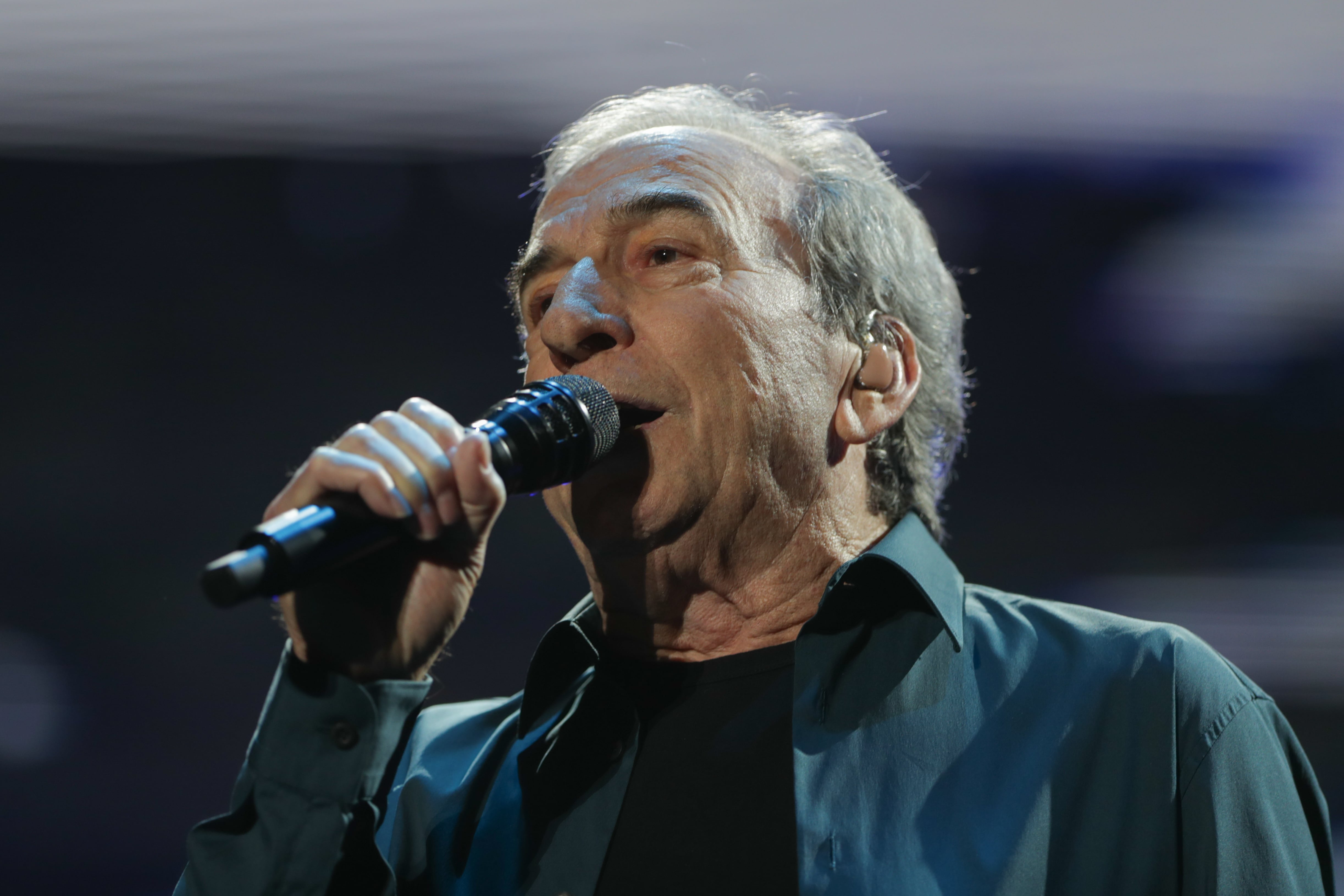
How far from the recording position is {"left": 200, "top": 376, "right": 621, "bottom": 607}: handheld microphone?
2.74 ft

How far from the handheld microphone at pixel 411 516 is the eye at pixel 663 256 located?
1.25 feet

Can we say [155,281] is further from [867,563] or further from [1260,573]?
[1260,573]

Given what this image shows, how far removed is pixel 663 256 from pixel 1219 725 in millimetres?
1112

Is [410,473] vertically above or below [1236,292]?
below

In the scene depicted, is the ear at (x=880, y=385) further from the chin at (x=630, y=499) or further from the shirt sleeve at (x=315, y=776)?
the shirt sleeve at (x=315, y=776)

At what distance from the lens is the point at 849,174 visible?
1930mm

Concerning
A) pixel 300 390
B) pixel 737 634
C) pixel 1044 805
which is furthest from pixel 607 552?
pixel 300 390

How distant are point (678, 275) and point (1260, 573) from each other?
222 centimetres

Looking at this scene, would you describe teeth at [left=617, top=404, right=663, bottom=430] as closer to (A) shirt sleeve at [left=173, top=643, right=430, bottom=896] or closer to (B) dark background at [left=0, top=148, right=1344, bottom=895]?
(A) shirt sleeve at [left=173, top=643, right=430, bottom=896]

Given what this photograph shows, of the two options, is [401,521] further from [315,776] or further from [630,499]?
[630,499]

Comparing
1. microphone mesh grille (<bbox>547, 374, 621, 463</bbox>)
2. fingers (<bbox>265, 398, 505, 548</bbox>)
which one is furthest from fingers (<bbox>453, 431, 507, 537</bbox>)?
microphone mesh grille (<bbox>547, 374, 621, 463</bbox>)

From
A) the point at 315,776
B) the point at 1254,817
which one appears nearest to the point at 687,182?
the point at 315,776

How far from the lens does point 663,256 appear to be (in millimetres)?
1636

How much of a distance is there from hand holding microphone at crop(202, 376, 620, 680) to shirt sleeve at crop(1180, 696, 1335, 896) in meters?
0.92
